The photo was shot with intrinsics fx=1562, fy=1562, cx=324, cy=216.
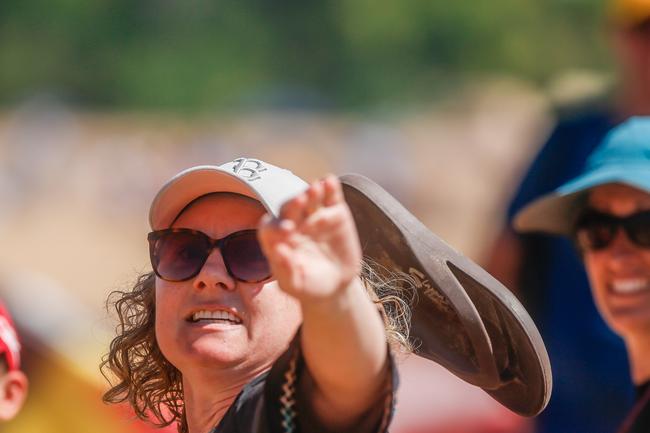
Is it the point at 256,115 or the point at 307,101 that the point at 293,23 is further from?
the point at 256,115

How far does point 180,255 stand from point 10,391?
4.09ft

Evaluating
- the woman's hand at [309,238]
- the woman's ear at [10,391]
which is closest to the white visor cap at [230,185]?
the woman's hand at [309,238]

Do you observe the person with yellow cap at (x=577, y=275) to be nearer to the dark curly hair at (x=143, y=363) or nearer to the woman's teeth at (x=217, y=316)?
the dark curly hair at (x=143, y=363)

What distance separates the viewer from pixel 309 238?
7.09 feet

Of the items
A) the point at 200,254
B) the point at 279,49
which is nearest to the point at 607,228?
the point at 200,254

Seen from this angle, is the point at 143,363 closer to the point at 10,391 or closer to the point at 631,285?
the point at 10,391

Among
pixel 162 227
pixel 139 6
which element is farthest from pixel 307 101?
A: pixel 162 227

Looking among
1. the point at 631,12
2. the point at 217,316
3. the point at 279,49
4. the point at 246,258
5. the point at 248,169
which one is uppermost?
the point at 631,12

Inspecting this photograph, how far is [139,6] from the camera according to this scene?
94.6 feet

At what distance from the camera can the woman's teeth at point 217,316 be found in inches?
109

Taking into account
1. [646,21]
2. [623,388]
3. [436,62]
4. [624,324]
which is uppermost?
[646,21]

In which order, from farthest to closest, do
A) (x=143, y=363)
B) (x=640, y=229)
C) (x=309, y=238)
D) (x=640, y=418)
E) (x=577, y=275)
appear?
(x=577, y=275) < (x=640, y=229) < (x=640, y=418) < (x=143, y=363) < (x=309, y=238)

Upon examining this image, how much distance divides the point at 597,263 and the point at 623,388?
83cm

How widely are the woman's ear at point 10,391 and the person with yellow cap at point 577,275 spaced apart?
171 centimetres
